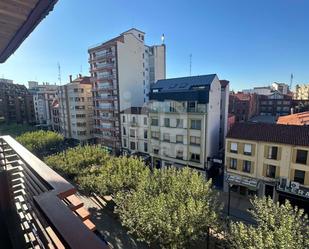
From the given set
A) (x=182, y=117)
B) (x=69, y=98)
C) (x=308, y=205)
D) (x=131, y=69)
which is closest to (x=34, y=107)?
(x=69, y=98)

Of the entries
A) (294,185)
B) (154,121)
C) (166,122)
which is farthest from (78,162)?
(294,185)

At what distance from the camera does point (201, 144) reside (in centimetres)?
2403

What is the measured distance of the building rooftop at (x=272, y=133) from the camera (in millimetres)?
17548

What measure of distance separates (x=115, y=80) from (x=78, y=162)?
16.4 meters

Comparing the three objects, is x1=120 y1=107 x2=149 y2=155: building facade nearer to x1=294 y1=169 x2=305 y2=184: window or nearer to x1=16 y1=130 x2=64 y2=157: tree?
x1=16 y1=130 x2=64 y2=157: tree

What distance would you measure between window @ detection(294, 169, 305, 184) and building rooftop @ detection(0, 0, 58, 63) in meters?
21.1

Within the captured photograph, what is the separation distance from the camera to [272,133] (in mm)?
19016

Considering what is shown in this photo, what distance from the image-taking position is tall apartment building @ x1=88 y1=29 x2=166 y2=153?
33.0 m

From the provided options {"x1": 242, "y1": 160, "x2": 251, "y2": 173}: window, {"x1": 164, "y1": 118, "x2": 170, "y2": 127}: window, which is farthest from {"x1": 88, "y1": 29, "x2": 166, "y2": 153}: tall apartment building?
{"x1": 242, "y1": 160, "x2": 251, "y2": 173}: window

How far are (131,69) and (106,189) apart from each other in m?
23.4

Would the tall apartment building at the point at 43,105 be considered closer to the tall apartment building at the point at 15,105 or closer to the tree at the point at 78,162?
the tall apartment building at the point at 15,105

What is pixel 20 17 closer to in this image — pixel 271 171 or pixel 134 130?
pixel 271 171

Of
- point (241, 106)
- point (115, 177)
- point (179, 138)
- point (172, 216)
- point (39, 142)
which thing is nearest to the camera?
point (172, 216)

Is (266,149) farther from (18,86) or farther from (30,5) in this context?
→ (18,86)
